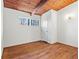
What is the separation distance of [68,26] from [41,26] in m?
2.21

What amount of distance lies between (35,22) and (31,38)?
4.22ft

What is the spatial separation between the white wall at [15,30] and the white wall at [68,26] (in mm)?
2037

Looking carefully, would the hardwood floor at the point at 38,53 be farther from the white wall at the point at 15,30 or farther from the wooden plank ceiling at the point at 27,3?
the wooden plank ceiling at the point at 27,3

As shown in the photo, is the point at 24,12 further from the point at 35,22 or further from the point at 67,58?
the point at 67,58

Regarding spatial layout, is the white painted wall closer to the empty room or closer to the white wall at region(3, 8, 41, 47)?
the empty room

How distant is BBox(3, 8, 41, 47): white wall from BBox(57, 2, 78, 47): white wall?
2.04 metres

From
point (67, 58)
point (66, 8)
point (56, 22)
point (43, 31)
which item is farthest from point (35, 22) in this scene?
point (67, 58)

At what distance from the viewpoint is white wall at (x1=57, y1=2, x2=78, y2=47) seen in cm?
445

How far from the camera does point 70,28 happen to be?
15.6 feet

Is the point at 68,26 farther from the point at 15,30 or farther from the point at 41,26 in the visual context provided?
the point at 15,30

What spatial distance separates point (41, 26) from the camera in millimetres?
6320

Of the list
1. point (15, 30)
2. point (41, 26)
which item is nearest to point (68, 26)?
point (41, 26)

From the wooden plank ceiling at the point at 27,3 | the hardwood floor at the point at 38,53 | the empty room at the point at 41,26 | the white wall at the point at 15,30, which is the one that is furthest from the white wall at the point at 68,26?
the white wall at the point at 15,30

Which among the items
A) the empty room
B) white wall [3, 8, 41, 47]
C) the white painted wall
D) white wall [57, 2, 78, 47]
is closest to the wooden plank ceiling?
the empty room
